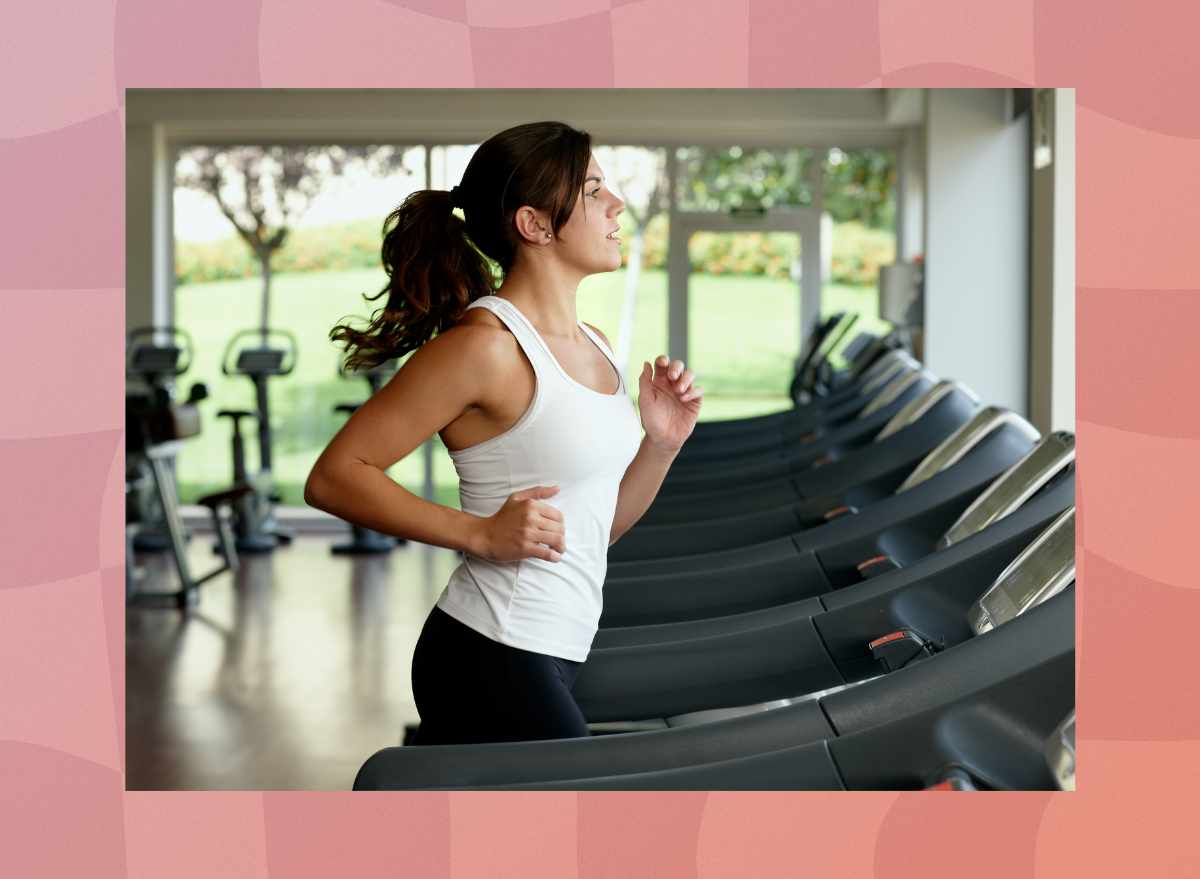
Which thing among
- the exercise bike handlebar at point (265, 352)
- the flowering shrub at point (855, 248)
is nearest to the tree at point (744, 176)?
the flowering shrub at point (855, 248)

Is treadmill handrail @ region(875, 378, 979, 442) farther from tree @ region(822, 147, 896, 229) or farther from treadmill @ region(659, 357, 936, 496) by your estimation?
tree @ region(822, 147, 896, 229)

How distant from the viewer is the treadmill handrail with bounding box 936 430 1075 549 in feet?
6.21

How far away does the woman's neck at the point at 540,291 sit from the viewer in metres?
1.47

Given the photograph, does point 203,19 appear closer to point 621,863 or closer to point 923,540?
point 621,863

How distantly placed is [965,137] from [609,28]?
15.0ft

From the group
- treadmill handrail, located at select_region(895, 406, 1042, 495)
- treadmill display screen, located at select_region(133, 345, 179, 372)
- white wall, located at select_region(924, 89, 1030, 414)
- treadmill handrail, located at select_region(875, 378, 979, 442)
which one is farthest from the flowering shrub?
treadmill handrail, located at select_region(895, 406, 1042, 495)

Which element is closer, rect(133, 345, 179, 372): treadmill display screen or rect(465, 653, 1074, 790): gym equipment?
rect(465, 653, 1074, 790): gym equipment

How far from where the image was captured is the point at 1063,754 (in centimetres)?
97

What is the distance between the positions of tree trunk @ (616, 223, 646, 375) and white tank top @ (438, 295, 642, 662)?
624 centimetres

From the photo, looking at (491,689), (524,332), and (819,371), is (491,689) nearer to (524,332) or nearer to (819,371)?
(524,332)

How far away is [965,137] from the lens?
16.7 ft

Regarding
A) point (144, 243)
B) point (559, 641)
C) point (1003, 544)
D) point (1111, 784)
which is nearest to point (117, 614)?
point (559, 641)

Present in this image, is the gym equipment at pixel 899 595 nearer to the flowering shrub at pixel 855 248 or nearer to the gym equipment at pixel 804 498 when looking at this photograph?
the gym equipment at pixel 804 498

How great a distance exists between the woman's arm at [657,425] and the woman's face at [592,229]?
0.51 ft
